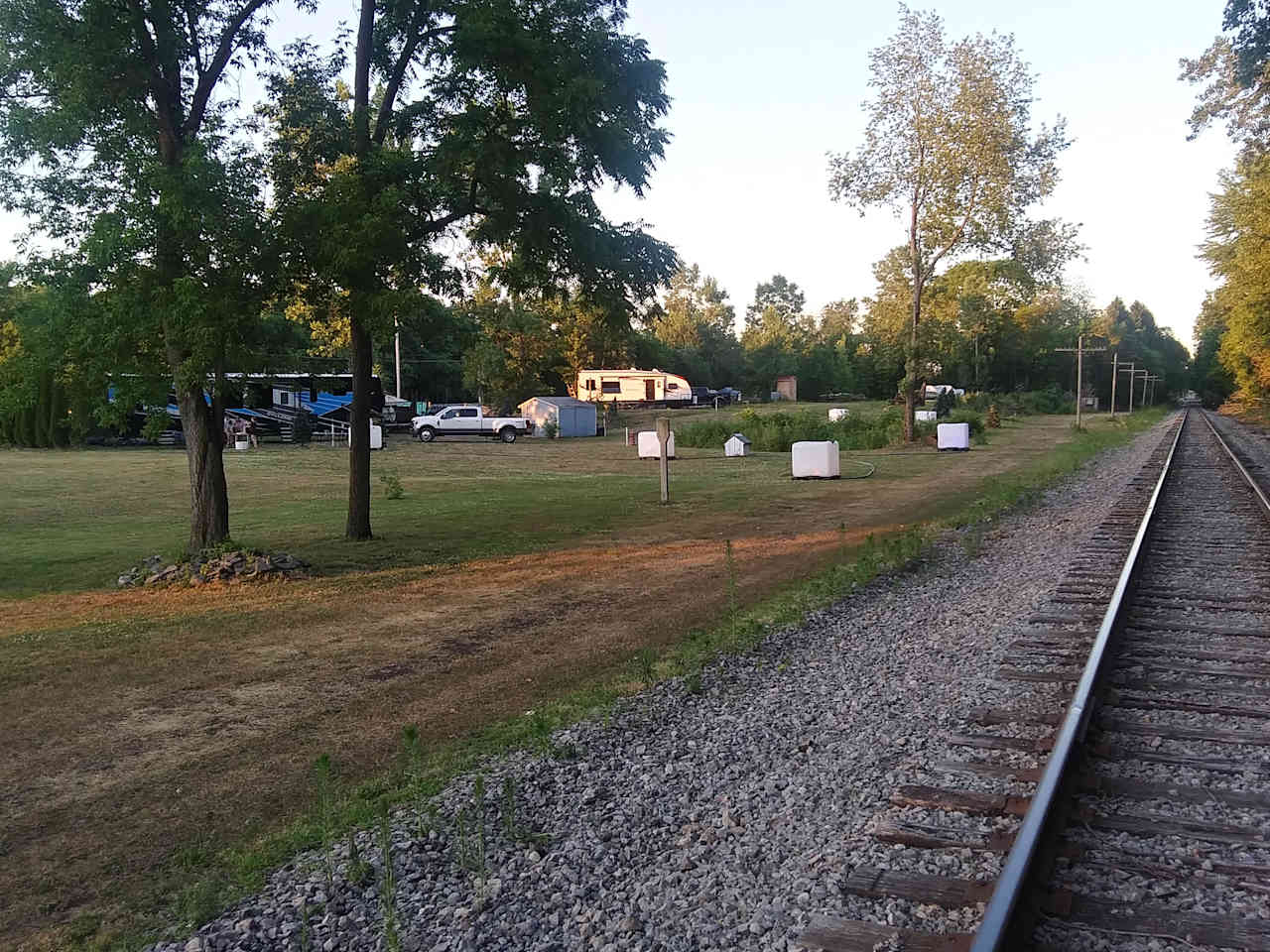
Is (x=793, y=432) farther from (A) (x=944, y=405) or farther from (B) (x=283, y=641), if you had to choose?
(B) (x=283, y=641)

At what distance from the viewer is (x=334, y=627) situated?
8430 mm

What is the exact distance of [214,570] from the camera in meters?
10.3

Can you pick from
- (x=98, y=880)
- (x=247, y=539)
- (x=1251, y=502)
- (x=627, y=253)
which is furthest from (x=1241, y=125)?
(x=98, y=880)

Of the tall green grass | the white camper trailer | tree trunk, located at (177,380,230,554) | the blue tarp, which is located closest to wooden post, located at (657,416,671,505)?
tree trunk, located at (177,380,230,554)

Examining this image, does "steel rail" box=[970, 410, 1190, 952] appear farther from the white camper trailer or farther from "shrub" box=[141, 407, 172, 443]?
the white camper trailer

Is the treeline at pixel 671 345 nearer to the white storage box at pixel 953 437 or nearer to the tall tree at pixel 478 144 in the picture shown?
the tall tree at pixel 478 144

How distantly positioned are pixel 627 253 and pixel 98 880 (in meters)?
10.2

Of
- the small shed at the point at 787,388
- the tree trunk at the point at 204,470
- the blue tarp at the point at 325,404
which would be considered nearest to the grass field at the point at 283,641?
the tree trunk at the point at 204,470

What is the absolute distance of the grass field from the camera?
4.33 m

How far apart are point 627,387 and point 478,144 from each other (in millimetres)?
57604

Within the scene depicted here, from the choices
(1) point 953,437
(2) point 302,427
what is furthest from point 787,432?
(2) point 302,427

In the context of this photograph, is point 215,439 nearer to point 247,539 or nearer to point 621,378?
point 247,539

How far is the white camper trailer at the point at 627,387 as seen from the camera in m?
67.9

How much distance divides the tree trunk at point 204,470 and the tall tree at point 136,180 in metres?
0.58
